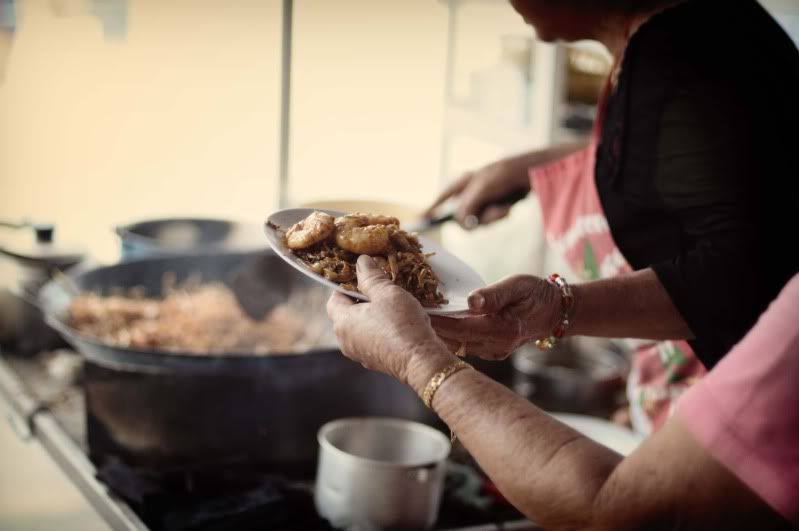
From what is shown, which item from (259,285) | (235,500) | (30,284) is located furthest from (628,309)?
(30,284)

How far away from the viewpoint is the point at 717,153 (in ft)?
4.82

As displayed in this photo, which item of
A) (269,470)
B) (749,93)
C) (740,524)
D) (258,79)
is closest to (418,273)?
(740,524)

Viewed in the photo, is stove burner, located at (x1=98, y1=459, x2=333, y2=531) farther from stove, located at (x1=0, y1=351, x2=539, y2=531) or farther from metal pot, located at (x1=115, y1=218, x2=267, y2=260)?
metal pot, located at (x1=115, y1=218, x2=267, y2=260)

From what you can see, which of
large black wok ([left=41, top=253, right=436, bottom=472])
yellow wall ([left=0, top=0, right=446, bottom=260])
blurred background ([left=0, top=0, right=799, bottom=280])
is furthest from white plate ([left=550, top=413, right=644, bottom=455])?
yellow wall ([left=0, top=0, right=446, bottom=260])

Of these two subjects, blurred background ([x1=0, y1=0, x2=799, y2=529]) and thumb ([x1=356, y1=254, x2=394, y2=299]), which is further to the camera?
blurred background ([x1=0, y1=0, x2=799, y2=529])

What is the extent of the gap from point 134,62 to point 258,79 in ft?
3.85

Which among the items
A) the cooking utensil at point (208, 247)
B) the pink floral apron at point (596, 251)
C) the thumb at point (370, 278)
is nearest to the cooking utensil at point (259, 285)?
the cooking utensil at point (208, 247)

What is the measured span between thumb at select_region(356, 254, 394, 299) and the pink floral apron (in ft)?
2.79

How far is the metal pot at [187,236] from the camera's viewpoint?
2389 millimetres

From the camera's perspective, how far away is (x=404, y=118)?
6582 mm

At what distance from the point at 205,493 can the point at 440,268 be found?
862 mm

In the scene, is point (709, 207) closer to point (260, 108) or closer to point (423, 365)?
point (423, 365)

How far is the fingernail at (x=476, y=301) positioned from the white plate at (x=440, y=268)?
0.02 m

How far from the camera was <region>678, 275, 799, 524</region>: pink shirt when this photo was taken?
88 centimetres
